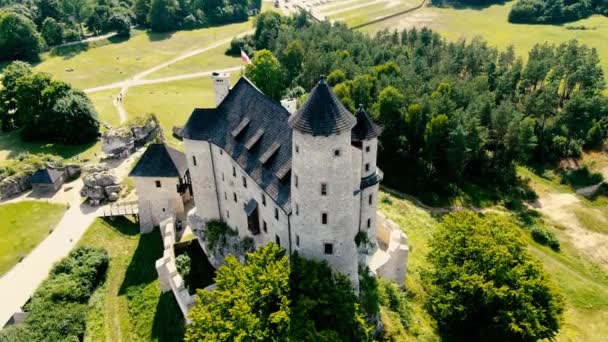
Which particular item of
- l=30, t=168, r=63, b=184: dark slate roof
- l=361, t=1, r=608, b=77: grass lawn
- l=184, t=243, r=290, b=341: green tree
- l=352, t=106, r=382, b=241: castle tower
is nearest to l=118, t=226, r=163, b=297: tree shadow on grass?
l=184, t=243, r=290, b=341: green tree

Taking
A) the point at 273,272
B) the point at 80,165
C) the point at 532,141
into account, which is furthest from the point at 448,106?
the point at 80,165

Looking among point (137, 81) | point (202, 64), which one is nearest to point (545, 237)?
point (137, 81)

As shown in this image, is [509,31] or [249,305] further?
[509,31]

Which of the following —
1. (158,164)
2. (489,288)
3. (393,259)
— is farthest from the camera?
(158,164)

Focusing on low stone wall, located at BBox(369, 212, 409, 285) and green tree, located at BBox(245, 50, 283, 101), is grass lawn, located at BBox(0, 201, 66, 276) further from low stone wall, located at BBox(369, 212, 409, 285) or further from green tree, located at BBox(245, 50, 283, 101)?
green tree, located at BBox(245, 50, 283, 101)

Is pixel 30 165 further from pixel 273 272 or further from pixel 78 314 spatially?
pixel 273 272

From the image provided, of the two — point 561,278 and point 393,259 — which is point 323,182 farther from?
point 561,278
